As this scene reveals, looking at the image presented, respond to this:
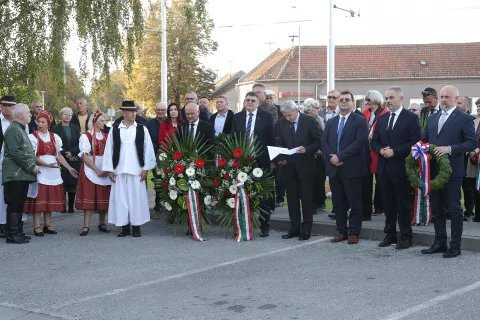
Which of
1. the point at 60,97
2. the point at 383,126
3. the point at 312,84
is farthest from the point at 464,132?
the point at 312,84

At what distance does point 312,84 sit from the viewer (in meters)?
72.1

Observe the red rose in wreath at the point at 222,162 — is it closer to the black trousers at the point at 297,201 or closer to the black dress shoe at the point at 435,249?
the black trousers at the point at 297,201

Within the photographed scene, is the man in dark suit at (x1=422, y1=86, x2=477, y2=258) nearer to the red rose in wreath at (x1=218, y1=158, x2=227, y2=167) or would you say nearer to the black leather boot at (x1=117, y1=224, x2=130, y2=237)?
the red rose in wreath at (x1=218, y1=158, x2=227, y2=167)

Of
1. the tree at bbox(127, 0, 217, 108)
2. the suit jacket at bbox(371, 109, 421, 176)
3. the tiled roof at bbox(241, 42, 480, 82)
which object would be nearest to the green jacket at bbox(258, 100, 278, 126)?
the suit jacket at bbox(371, 109, 421, 176)

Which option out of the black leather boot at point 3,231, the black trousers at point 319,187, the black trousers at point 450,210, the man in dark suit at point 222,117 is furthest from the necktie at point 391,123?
the black leather boot at point 3,231

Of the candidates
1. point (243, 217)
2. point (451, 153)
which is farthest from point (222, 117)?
point (451, 153)

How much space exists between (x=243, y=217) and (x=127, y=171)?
2054 millimetres

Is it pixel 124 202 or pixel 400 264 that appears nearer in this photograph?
pixel 400 264

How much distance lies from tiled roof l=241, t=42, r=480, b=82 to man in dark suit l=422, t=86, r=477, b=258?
2432 inches

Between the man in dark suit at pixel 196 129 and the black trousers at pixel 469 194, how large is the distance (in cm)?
422

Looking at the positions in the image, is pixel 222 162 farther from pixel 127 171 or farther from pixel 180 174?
pixel 127 171

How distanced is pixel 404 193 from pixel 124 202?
4384 mm

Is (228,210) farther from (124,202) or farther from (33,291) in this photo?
(33,291)

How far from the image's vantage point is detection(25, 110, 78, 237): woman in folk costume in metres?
11.4
